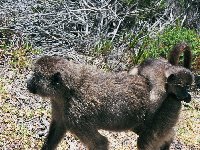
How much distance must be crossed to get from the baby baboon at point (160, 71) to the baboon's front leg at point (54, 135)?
38.6 inches

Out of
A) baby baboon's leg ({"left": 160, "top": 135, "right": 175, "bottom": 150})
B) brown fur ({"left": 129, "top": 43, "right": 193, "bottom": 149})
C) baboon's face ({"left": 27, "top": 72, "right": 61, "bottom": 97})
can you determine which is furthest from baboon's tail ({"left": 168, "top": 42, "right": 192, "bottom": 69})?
baboon's face ({"left": 27, "top": 72, "right": 61, "bottom": 97})

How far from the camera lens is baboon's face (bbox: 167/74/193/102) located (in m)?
5.71

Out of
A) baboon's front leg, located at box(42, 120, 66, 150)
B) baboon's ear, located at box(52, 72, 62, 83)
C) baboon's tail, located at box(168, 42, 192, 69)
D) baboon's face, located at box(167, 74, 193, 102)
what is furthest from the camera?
baboon's tail, located at box(168, 42, 192, 69)

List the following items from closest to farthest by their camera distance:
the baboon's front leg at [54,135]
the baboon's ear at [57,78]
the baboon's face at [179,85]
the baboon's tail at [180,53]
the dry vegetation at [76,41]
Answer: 1. the baboon's ear at [57,78]
2. the baboon's front leg at [54,135]
3. the baboon's face at [179,85]
4. the baboon's tail at [180,53]
5. the dry vegetation at [76,41]

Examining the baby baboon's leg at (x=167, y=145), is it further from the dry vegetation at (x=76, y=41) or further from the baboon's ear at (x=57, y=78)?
the baboon's ear at (x=57, y=78)

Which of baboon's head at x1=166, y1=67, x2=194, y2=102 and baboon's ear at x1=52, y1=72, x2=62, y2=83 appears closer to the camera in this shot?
baboon's ear at x1=52, y1=72, x2=62, y2=83

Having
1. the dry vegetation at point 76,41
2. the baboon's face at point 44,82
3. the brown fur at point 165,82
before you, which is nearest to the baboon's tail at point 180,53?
the brown fur at point 165,82

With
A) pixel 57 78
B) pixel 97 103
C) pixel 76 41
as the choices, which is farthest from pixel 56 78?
pixel 76 41

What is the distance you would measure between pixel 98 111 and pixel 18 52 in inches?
110

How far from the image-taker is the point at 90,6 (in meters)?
9.23

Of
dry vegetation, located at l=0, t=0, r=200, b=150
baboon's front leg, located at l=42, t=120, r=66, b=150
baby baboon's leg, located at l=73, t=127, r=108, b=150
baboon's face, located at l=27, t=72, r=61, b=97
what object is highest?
baboon's face, located at l=27, t=72, r=61, b=97

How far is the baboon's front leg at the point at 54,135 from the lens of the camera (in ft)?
18.3

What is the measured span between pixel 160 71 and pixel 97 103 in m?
0.86

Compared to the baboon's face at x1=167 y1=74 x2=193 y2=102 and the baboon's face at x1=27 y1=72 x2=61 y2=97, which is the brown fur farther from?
the baboon's face at x1=27 y1=72 x2=61 y2=97
